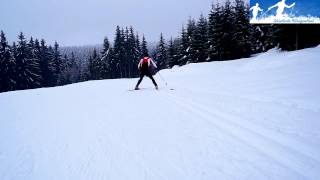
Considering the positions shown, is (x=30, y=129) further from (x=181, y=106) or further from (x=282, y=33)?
(x=282, y=33)

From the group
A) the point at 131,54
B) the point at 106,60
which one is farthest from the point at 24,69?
the point at 131,54

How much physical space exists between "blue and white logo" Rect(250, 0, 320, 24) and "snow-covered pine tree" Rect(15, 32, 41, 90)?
1969 inches

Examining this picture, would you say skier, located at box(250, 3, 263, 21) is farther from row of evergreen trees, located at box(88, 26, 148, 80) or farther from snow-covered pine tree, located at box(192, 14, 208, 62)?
row of evergreen trees, located at box(88, 26, 148, 80)

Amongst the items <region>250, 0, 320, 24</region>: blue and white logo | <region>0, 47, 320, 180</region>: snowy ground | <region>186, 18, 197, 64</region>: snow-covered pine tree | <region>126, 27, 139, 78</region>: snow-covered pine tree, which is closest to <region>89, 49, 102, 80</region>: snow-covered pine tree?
<region>126, 27, 139, 78</region>: snow-covered pine tree

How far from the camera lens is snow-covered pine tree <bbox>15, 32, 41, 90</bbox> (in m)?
57.8

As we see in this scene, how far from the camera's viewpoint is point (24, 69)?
58.4 meters

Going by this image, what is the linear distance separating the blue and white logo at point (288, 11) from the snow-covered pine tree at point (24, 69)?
164 ft

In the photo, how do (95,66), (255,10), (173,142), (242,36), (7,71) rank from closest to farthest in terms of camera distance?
1. (173,142)
2. (255,10)
3. (242,36)
4. (7,71)
5. (95,66)

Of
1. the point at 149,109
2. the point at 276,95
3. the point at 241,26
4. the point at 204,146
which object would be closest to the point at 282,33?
the point at 241,26

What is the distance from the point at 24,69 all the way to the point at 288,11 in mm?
53186

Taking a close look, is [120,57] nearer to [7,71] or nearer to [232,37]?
[7,71]

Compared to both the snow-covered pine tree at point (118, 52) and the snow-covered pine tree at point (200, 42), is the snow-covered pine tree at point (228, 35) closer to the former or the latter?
the snow-covered pine tree at point (200, 42)

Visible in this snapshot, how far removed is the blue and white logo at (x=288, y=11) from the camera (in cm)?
2348

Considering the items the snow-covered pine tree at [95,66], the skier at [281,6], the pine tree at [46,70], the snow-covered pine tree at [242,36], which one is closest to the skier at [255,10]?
the skier at [281,6]
